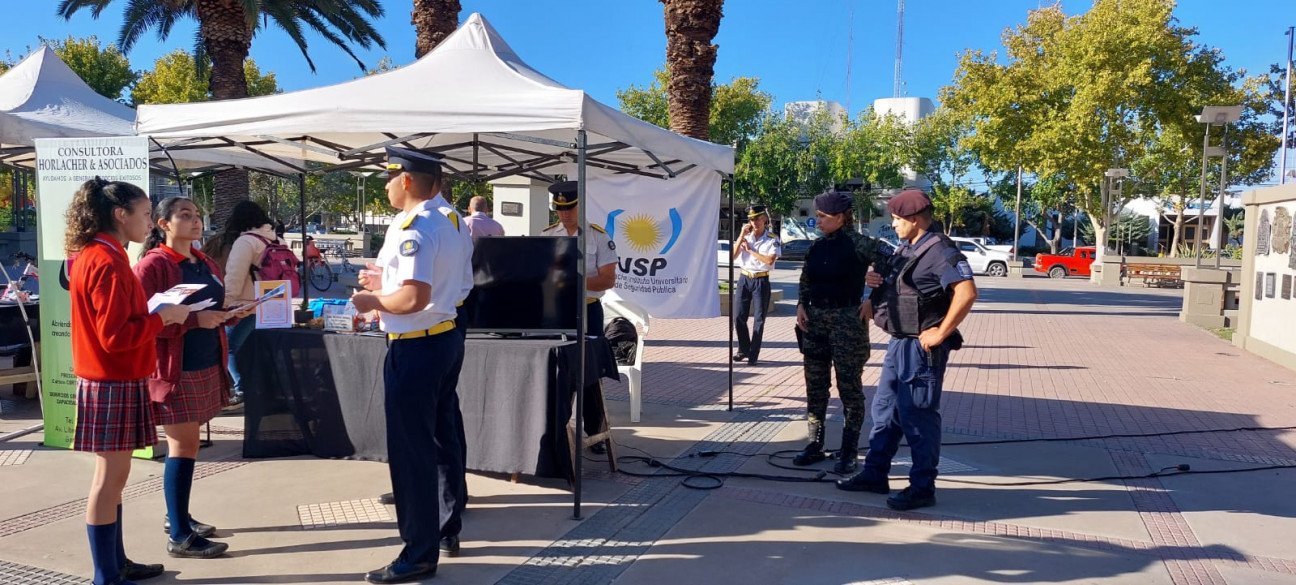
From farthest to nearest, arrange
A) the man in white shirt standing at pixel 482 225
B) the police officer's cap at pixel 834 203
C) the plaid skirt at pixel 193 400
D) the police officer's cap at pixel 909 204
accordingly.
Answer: the man in white shirt standing at pixel 482 225, the police officer's cap at pixel 834 203, the police officer's cap at pixel 909 204, the plaid skirt at pixel 193 400

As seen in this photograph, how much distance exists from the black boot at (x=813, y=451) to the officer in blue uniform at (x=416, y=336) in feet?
9.34

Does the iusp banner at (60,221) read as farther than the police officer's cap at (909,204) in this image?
Yes

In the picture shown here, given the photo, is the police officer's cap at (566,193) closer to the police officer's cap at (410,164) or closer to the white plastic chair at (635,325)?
the white plastic chair at (635,325)

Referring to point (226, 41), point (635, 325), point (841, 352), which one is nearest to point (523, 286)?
point (841, 352)

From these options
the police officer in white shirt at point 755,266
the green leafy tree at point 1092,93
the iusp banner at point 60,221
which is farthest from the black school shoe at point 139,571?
the green leafy tree at point 1092,93

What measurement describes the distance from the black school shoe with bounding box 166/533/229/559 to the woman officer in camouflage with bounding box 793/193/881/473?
363cm

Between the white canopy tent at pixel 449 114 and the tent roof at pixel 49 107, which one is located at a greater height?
the tent roof at pixel 49 107

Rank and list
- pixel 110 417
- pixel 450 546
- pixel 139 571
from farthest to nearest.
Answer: pixel 450 546
pixel 139 571
pixel 110 417

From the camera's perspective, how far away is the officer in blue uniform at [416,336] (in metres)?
3.53

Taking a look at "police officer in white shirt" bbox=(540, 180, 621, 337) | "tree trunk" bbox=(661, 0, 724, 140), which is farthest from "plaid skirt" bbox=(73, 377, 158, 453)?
"tree trunk" bbox=(661, 0, 724, 140)

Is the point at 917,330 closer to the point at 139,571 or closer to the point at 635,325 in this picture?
the point at 635,325

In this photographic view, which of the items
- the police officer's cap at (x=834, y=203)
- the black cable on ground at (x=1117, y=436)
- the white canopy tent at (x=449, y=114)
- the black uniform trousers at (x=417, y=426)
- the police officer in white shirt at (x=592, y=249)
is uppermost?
the white canopy tent at (x=449, y=114)

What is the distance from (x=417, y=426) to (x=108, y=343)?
122cm

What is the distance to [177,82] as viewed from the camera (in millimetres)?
35094
